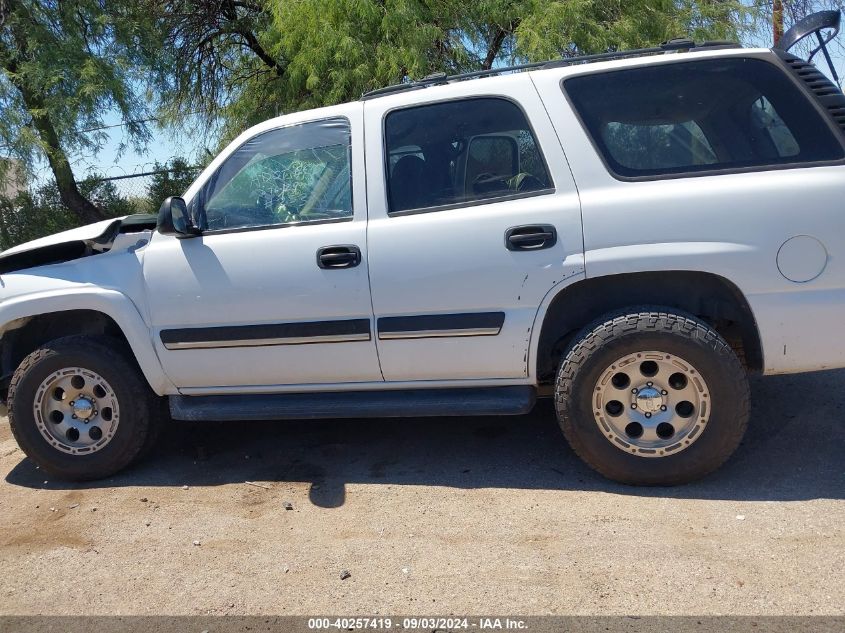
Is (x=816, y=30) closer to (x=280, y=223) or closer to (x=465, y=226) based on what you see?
(x=465, y=226)

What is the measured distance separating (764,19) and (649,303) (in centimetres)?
746

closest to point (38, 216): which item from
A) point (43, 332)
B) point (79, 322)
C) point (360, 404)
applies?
point (43, 332)

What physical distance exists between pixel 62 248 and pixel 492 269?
7.95ft

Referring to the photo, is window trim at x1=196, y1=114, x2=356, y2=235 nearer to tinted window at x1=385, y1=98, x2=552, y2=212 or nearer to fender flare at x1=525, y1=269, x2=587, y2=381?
tinted window at x1=385, y1=98, x2=552, y2=212

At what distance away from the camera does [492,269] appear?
352cm

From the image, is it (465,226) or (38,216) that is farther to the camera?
(38,216)

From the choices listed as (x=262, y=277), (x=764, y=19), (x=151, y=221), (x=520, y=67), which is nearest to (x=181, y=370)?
(x=262, y=277)

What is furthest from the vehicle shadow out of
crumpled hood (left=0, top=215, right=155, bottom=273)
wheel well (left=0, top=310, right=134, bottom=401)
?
crumpled hood (left=0, top=215, right=155, bottom=273)

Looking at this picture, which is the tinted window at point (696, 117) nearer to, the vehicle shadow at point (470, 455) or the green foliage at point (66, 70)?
the vehicle shadow at point (470, 455)

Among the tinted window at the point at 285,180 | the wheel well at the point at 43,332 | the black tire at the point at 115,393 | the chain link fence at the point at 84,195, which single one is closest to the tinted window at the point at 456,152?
the tinted window at the point at 285,180

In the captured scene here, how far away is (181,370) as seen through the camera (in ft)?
13.1

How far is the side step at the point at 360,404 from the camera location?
12.2 ft

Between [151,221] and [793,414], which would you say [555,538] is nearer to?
[793,414]

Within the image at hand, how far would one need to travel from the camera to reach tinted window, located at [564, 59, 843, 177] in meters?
3.42
